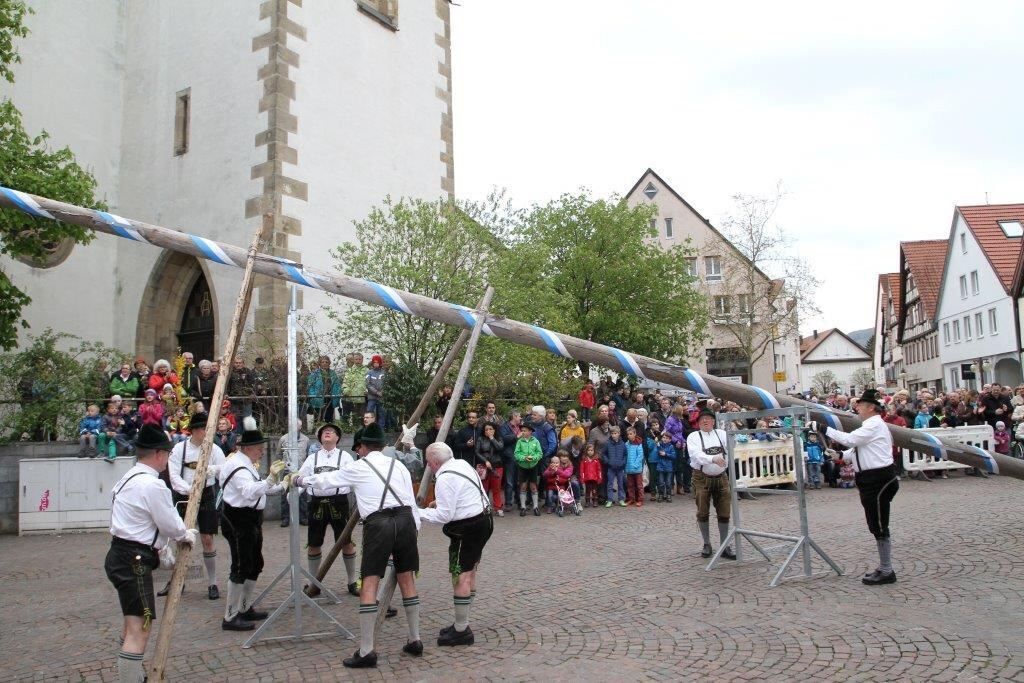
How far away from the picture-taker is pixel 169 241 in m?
7.27

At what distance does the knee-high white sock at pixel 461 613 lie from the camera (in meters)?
6.44

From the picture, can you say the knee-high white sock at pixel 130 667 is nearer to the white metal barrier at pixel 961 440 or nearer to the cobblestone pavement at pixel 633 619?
the cobblestone pavement at pixel 633 619

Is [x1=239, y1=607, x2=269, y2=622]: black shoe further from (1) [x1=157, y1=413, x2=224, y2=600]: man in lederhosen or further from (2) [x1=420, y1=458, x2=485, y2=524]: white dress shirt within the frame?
(2) [x1=420, y1=458, x2=485, y2=524]: white dress shirt

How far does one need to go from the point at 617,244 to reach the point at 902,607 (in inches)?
1048

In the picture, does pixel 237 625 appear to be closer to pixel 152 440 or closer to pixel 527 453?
pixel 152 440

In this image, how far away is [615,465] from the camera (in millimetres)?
14727

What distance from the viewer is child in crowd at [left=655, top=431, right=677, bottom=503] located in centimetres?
1522

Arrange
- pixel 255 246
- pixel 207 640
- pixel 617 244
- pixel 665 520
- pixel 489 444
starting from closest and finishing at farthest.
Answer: pixel 207 640 < pixel 255 246 < pixel 665 520 < pixel 489 444 < pixel 617 244

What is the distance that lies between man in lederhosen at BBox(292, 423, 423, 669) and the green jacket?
292 inches

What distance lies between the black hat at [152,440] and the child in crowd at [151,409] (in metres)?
8.07

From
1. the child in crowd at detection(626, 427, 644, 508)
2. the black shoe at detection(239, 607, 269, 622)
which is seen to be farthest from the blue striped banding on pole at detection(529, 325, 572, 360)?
the child in crowd at detection(626, 427, 644, 508)

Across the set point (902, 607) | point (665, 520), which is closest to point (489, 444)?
point (665, 520)

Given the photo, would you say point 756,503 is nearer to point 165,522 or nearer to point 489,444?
point 489,444

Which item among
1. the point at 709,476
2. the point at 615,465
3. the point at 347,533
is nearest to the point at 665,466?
the point at 615,465
